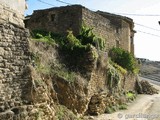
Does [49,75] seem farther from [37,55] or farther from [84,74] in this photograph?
[84,74]

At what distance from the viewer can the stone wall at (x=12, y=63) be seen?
31.0ft

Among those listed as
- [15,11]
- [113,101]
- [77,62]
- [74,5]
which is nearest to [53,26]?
[74,5]

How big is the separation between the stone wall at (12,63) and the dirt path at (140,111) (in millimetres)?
5698

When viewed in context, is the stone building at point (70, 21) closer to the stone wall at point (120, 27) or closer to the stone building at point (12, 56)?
the stone wall at point (120, 27)

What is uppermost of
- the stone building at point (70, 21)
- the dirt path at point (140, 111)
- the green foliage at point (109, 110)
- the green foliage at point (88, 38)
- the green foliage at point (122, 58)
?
the stone building at point (70, 21)

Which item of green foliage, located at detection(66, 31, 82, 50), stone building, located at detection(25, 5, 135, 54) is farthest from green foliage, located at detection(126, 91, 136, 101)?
green foliage, located at detection(66, 31, 82, 50)

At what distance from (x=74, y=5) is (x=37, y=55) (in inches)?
276

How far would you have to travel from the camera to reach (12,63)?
984 centimetres

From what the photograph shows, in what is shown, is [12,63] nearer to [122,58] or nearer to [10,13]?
[10,13]

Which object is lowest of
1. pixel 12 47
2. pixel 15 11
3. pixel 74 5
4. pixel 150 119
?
pixel 150 119

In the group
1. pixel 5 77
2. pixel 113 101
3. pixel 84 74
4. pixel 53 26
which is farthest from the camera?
pixel 53 26

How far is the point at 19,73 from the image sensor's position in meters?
10.1

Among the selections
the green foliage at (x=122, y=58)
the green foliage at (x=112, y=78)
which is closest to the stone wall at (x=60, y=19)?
the green foliage at (x=112, y=78)

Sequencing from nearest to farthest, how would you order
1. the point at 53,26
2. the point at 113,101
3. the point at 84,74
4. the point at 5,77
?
the point at 5,77 < the point at 84,74 < the point at 113,101 < the point at 53,26
